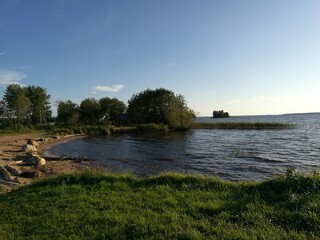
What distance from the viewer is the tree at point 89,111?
3671 inches

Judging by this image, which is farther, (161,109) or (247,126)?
(161,109)

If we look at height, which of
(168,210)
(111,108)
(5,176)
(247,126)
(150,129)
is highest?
(111,108)

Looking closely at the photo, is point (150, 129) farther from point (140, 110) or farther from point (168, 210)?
point (168, 210)

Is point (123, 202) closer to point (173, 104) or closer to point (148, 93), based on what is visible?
point (173, 104)

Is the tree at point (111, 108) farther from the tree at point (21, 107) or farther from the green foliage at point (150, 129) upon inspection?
the tree at point (21, 107)

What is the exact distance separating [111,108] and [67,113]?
841 inches

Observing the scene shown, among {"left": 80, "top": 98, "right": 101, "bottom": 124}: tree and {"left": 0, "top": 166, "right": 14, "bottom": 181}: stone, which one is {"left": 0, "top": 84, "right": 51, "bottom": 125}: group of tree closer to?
{"left": 80, "top": 98, "right": 101, "bottom": 124}: tree

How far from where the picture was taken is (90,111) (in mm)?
93438

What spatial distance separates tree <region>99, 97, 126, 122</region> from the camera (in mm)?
98688

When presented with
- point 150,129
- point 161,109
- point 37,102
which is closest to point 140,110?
point 161,109

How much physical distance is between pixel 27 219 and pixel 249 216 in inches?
222

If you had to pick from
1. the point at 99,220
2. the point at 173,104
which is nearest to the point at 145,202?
the point at 99,220

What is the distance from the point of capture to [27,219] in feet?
23.5

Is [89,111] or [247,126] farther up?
[89,111]
